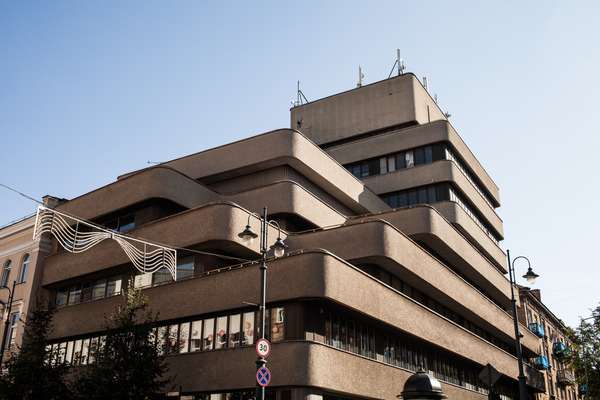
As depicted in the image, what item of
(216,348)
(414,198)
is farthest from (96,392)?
(414,198)

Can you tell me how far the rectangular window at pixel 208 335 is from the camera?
2708cm

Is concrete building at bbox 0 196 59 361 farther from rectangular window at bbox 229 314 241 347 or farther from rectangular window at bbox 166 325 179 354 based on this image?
rectangular window at bbox 229 314 241 347

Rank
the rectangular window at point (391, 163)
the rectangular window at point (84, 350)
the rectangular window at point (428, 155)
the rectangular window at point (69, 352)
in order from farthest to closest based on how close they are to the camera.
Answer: the rectangular window at point (391, 163), the rectangular window at point (428, 155), the rectangular window at point (69, 352), the rectangular window at point (84, 350)

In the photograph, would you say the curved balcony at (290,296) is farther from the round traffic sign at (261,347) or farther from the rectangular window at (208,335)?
the round traffic sign at (261,347)

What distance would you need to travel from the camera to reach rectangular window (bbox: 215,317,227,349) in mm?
26600

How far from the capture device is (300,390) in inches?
947

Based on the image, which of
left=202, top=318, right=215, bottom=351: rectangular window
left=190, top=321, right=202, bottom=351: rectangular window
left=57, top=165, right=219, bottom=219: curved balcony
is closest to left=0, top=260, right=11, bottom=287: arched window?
left=57, top=165, right=219, bottom=219: curved balcony

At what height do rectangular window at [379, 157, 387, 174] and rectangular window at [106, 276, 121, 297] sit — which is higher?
rectangular window at [379, 157, 387, 174]

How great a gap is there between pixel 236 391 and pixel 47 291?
1604 cm

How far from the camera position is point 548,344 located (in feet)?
208

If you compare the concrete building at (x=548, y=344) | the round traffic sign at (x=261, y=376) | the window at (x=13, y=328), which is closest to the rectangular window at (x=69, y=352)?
the window at (x=13, y=328)

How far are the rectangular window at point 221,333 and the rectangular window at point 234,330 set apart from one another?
0.95ft

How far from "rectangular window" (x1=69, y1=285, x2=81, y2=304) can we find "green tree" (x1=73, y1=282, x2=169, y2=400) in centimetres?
892

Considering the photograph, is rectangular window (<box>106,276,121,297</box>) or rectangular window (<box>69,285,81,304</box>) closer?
rectangular window (<box>106,276,121,297</box>)
